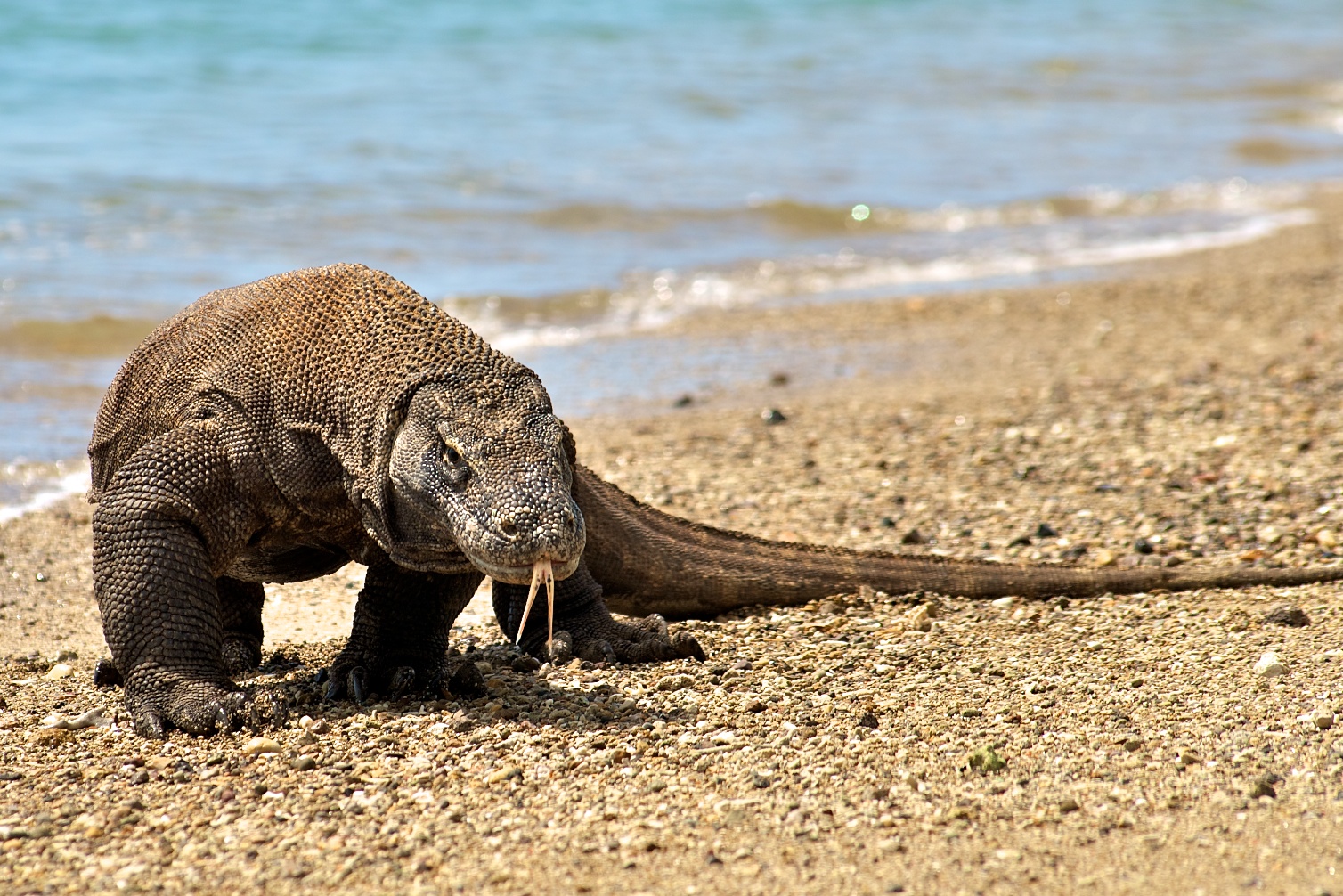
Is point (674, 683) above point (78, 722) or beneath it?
beneath

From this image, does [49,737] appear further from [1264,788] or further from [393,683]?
[1264,788]

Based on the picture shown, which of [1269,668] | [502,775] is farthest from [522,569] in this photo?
[1269,668]

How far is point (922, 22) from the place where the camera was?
38.3 metres

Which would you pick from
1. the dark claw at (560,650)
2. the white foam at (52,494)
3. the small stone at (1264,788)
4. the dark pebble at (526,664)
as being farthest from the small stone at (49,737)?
the small stone at (1264,788)

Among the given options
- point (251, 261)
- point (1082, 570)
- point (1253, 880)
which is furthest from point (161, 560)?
point (251, 261)

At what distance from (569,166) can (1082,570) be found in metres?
14.0

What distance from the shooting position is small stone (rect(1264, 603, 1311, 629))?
19.8 ft

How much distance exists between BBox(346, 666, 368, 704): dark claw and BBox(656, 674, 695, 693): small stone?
3.39 feet

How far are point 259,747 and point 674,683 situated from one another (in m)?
1.49

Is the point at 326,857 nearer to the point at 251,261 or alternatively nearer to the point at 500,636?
the point at 500,636

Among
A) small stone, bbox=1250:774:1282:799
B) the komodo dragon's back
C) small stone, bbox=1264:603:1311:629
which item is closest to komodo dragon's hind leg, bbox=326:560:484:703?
the komodo dragon's back

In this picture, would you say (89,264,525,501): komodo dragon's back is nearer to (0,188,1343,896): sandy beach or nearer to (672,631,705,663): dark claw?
(0,188,1343,896): sandy beach

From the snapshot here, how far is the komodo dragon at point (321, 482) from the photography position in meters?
4.73

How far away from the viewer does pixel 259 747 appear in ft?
16.4
